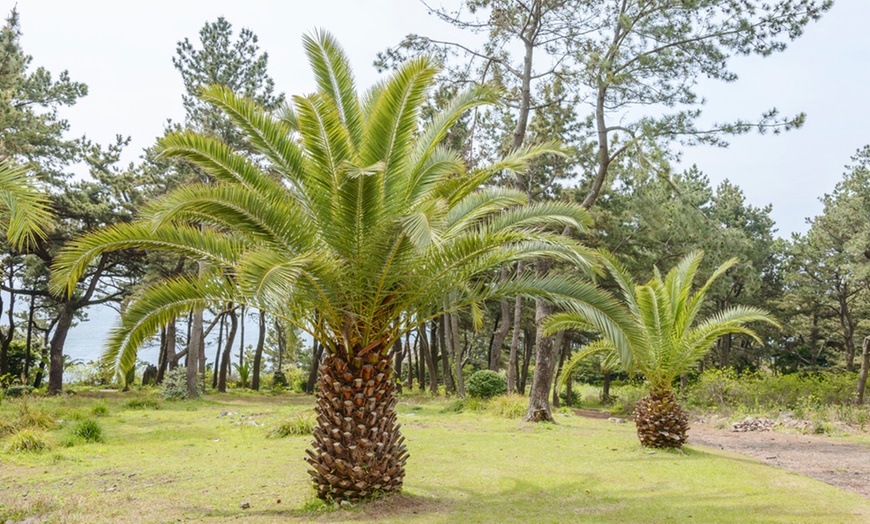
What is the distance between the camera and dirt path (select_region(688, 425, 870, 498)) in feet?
31.3

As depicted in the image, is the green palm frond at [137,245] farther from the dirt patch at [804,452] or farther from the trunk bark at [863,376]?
the trunk bark at [863,376]

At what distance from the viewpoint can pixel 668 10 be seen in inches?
578

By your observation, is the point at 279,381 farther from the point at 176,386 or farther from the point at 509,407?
the point at 509,407

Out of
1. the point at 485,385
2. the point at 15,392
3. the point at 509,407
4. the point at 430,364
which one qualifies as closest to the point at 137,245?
the point at 509,407

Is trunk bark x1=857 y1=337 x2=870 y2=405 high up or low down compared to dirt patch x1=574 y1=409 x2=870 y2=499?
up

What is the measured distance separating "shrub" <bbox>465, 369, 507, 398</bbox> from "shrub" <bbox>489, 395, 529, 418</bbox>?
8.02 feet

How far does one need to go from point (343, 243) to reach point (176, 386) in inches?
744

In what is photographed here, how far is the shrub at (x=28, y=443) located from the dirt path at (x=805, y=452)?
12.4 m

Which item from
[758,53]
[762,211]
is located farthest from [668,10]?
[762,211]

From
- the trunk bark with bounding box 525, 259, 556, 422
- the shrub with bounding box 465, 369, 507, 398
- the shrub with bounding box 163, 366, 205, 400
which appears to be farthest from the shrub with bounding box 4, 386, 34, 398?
the trunk bark with bounding box 525, 259, 556, 422

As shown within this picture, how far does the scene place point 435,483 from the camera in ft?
26.4

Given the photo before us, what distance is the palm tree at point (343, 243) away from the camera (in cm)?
636

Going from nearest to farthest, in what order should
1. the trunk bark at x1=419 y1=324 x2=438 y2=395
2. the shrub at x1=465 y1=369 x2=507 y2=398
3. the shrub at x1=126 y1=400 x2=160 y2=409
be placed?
the shrub at x1=126 y1=400 x2=160 y2=409 → the shrub at x1=465 y1=369 x2=507 y2=398 → the trunk bark at x1=419 y1=324 x2=438 y2=395

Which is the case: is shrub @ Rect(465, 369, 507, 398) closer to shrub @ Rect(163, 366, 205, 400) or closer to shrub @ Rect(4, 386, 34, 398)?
shrub @ Rect(163, 366, 205, 400)
